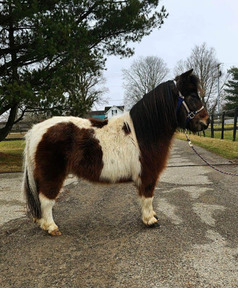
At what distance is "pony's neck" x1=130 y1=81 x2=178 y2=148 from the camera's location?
3.16m

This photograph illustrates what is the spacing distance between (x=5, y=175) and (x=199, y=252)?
6943mm

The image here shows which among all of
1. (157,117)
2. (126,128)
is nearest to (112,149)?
(126,128)

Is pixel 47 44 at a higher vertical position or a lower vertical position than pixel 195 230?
higher

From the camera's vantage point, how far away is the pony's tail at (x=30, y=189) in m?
3.16

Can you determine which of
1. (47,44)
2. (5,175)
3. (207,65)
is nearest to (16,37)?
(47,44)

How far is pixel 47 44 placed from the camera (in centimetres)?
672

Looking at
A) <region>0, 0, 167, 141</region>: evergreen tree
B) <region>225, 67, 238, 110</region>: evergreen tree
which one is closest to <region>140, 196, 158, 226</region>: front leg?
<region>0, 0, 167, 141</region>: evergreen tree

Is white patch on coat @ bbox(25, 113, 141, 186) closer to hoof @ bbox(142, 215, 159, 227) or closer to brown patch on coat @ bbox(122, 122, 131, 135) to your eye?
brown patch on coat @ bbox(122, 122, 131, 135)

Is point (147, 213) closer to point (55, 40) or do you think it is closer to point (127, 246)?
point (127, 246)

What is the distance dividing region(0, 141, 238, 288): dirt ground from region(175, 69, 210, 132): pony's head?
4.76 feet

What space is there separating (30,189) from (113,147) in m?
1.32

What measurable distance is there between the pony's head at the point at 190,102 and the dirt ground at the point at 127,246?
4.76ft

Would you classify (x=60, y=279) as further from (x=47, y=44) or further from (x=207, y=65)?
(x=207, y=65)

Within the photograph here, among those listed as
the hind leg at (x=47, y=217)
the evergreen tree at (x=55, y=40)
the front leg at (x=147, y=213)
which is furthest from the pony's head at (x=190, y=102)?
the evergreen tree at (x=55, y=40)
